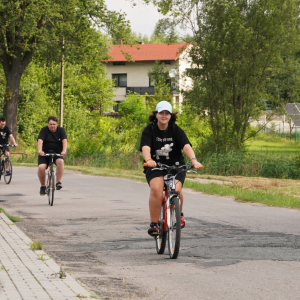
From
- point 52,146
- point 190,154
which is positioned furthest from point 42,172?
point 190,154

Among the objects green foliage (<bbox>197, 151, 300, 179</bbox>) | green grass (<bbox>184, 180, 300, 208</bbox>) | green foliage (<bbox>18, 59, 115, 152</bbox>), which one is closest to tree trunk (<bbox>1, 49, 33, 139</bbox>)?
green foliage (<bbox>18, 59, 115, 152</bbox>)

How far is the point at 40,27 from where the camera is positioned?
3108 cm

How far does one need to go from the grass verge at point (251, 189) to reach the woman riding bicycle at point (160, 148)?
18.2 ft

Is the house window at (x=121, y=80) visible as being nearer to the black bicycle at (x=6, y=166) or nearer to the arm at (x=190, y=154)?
the black bicycle at (x=6, y=166)

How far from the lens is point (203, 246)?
708cm

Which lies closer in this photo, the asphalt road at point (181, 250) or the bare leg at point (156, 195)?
the asphalt road at point (181, 250)

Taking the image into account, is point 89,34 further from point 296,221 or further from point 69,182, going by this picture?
point 296,221

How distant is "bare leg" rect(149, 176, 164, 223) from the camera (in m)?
6.65

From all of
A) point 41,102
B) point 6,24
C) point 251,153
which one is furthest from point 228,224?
point 41,102

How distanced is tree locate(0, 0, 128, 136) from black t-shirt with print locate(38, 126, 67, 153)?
17392 millimetres

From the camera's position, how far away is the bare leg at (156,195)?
262 inches

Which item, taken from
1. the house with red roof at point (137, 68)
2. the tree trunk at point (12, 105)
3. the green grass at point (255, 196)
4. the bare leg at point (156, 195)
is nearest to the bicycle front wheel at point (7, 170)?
the green grass at point (255, 196)

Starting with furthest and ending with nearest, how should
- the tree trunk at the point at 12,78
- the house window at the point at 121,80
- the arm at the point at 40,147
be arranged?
the house window at the point at 121,80
the tree trunk at the point at 12,78
the arm at the point at 40,147

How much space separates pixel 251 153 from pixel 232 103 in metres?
2.31
